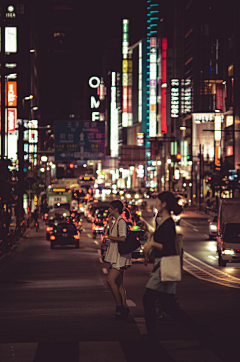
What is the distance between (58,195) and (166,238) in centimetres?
6905

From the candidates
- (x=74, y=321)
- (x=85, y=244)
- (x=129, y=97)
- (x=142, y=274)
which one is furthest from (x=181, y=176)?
(x=74, y=321)

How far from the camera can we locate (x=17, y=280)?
20656mm

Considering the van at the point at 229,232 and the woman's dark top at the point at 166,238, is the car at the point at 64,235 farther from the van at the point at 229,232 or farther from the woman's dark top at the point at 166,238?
the woman's dark top at the point at 166,238

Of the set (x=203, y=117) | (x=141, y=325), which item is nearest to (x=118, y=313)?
(x=141, y=325)

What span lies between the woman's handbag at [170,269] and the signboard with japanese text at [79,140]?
4848 centimetres

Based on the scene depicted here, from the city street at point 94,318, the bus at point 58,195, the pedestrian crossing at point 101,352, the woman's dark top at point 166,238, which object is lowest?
the bus at point 58,195

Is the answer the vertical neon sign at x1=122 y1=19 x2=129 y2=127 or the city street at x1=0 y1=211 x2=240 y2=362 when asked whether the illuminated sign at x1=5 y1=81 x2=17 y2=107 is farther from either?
the vertical neon sign at x1=122 y1=19 x2=129 y2=127

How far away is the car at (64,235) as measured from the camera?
37.2 metres

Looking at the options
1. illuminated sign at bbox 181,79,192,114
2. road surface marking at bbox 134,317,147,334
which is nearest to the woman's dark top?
road surface marking at bbox 134,317,147,334

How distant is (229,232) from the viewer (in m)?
25.8

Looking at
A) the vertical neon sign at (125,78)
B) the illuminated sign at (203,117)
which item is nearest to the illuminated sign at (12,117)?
the illuminated sign at (203,117)

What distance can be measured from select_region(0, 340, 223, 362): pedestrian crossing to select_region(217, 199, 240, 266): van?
15726 mm

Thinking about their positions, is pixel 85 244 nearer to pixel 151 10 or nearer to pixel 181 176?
pixel 181 176

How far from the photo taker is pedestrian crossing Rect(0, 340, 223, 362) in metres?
8.52
